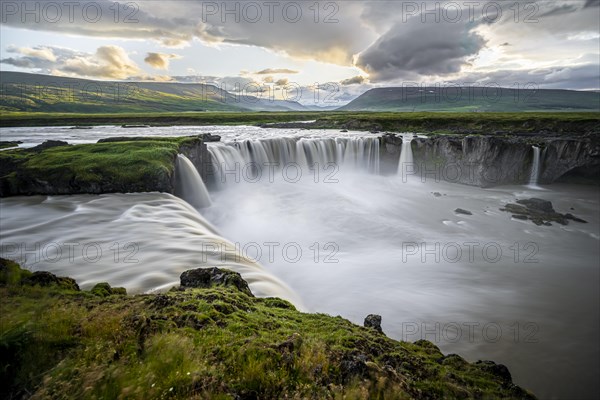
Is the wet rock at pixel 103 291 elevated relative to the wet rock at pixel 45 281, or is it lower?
lower

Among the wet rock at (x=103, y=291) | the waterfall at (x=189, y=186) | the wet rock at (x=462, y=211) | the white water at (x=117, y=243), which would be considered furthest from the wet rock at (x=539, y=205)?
the wet rock at (x=103, y=291)

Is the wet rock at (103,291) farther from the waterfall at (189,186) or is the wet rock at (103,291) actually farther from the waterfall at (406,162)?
the waterfall at (406,162)

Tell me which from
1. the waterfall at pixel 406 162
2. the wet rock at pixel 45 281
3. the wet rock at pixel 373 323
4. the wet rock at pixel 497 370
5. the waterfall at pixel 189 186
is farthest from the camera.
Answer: the waterfall at pixel 406 162

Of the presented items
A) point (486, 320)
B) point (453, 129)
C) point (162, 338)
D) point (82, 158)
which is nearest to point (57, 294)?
point (162, 338)

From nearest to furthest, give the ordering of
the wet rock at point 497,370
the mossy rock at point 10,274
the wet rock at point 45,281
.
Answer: the wet rock at point 497,370, the mossy rock at point 10,274, the wet rock at point 45,281

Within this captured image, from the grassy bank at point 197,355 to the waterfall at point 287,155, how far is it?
26493 millimetres

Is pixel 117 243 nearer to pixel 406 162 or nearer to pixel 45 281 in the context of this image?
pixel 45 281

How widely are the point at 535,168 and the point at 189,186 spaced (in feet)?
135

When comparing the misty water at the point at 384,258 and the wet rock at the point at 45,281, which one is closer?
the wet rock at the point at 45,281

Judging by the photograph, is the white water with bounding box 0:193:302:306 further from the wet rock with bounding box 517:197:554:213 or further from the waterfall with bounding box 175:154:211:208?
the wet rock with bounding box 517:197:554:213

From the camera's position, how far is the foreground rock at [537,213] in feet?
84.2

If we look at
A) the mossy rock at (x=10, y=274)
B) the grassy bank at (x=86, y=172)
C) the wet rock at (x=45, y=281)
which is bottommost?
the wet rock at (x=45, y=281)

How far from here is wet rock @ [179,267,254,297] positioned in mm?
8789

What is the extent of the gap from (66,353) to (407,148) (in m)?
44.5
